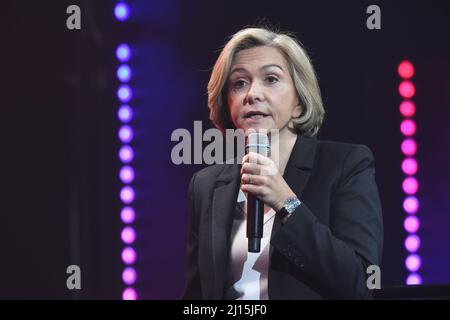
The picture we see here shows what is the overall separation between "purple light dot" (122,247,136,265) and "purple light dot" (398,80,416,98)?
116cm

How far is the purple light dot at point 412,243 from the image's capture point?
2119 millimetres

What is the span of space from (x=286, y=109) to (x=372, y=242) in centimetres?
48

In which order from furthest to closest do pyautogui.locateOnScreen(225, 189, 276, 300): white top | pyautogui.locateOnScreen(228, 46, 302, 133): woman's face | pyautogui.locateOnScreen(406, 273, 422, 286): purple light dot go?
pyautogui.locateOnScreen(406, 273, 422, 286): purple light dot < pyautogui.locateOnScreen(228, 46, 302, 133): woman's face < pyautogui.locateOnScreen(225, 189, 276, 300): white top

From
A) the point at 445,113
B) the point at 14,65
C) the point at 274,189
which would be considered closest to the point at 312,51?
the point at 445,113

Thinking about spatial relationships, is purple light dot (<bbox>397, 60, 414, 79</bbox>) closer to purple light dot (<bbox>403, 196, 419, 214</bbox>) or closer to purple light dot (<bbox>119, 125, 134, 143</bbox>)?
purple light dot (<bbox>403, 196, 419, 214</bbox>)

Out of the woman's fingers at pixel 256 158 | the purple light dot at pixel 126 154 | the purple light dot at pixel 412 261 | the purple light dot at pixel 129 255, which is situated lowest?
the purple light dot at pixel 412 261

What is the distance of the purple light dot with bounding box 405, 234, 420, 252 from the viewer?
2119 mm

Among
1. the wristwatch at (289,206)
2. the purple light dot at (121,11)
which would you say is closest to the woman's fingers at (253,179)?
the wristwatch at (289,206)

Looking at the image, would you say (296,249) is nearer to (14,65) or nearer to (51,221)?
(51,221)

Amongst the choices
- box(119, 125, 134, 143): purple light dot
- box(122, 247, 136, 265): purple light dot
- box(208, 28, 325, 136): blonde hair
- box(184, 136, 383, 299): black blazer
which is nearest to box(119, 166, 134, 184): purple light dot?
box(119, 125, 134, 143): purple light dot

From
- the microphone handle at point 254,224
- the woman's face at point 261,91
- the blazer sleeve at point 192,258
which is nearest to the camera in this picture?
the microphone handle at point 254,224

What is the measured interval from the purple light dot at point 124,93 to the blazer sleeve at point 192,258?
1.37 feet

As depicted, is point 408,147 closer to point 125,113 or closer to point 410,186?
point 410,186

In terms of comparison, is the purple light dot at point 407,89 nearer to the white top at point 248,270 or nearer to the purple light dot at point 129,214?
the white top at point 248,270
